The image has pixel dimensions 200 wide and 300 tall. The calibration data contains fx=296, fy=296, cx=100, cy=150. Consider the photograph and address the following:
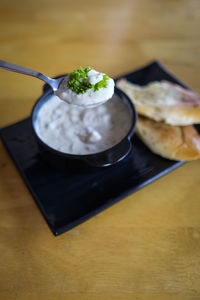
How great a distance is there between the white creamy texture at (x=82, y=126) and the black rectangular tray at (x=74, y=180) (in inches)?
4.9

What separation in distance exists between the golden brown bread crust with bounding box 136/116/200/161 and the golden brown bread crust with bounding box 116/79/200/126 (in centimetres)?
3

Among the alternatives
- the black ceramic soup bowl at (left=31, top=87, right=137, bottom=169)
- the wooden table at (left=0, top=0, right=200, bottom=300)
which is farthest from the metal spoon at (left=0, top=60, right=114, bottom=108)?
the wooden table at (left=0, top=0, right=200, bottom=300)

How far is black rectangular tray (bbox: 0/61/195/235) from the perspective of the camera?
126 centimetres

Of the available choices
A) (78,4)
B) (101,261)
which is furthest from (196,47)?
(101,261)

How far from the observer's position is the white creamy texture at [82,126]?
136 centimetres

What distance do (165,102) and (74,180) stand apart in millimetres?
657

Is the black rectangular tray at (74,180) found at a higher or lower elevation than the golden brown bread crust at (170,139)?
lower

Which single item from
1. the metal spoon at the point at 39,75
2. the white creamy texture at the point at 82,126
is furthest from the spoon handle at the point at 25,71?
the white creamy texture at the point at 82,126

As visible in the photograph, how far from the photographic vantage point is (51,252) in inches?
47.2

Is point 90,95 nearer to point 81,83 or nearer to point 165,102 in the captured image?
point 81,83

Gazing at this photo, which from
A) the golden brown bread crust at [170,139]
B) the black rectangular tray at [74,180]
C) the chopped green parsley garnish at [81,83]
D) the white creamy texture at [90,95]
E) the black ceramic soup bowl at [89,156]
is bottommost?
the black rectangular tray at [74,180]

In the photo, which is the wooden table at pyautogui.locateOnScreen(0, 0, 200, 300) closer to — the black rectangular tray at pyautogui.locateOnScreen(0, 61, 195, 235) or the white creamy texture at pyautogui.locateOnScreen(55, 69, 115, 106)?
the black rectangular tray at pyautogui.locateOnScreen(0, 61, 195, 235)

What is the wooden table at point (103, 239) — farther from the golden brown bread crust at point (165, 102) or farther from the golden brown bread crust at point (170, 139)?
the golden brown bread crust at point (165, 102)

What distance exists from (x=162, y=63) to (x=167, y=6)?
915 mm
